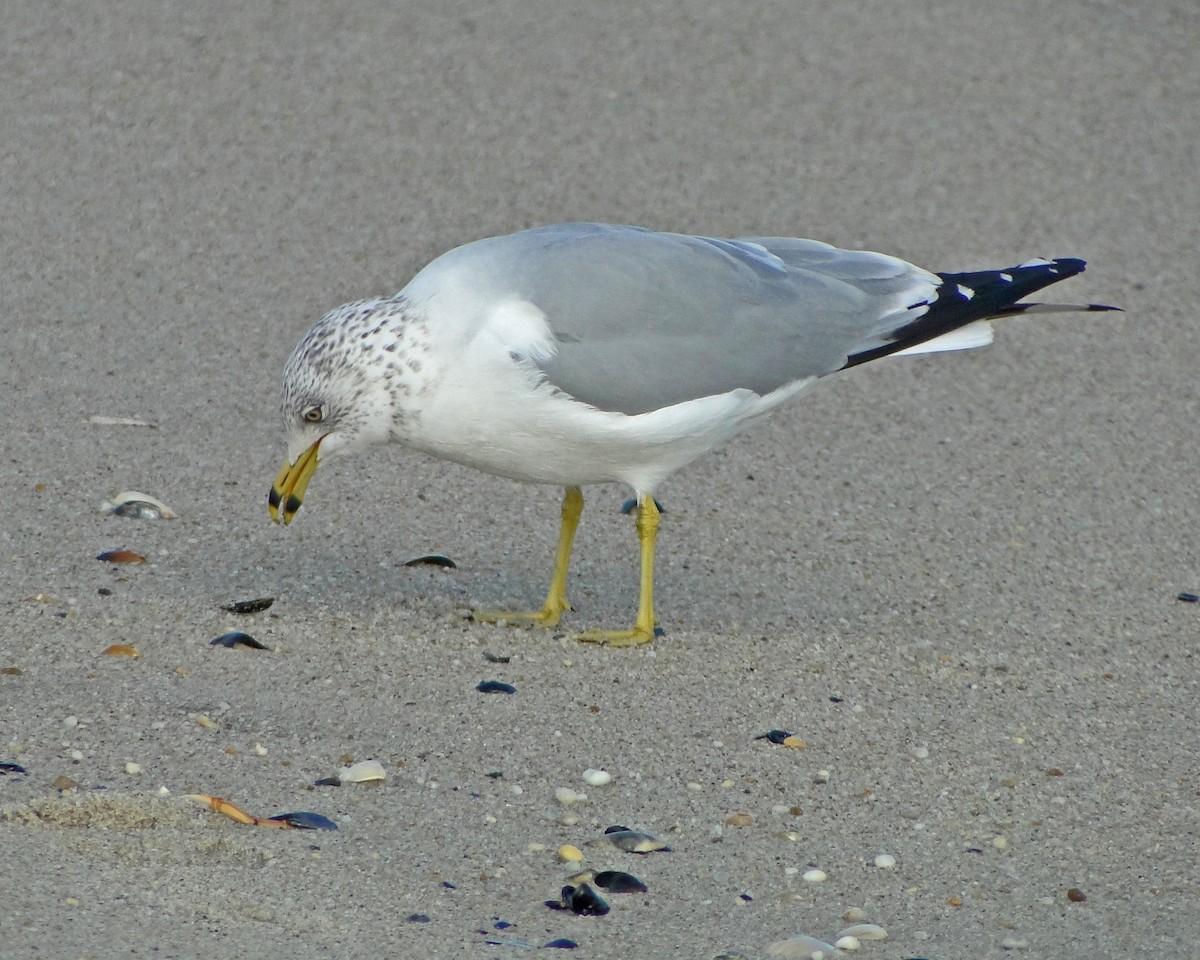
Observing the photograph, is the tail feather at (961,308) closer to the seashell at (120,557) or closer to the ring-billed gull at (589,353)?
the ring-billed gull at (589,353)

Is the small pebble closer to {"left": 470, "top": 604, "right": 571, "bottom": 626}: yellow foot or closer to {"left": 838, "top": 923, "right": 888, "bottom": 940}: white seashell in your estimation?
{"left": 838, "top": 923, "right": 888, "bottom": 940}: white seashell

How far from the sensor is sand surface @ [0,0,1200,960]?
3.45 m

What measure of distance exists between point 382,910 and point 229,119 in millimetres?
5310

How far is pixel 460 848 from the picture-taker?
351 centimetres

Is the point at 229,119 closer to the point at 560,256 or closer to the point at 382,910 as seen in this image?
the point at 560,256

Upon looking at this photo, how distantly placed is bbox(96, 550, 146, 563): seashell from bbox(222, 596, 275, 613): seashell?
1.24 ft

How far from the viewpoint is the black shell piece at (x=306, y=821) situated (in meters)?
3.51

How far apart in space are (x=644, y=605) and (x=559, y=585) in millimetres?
303

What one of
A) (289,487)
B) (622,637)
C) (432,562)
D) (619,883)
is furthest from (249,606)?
(619,883)

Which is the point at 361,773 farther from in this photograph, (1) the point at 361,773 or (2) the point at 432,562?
(2) the point at 432,562

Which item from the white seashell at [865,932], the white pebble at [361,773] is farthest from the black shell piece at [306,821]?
the white seashell at [865,932]

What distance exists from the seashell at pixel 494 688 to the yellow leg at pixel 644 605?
16.2 inches

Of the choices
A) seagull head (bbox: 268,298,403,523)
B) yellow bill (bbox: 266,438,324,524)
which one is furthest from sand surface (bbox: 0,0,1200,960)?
seagull head (bbox: 268,298,403,523)

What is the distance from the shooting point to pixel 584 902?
3.31 metres
